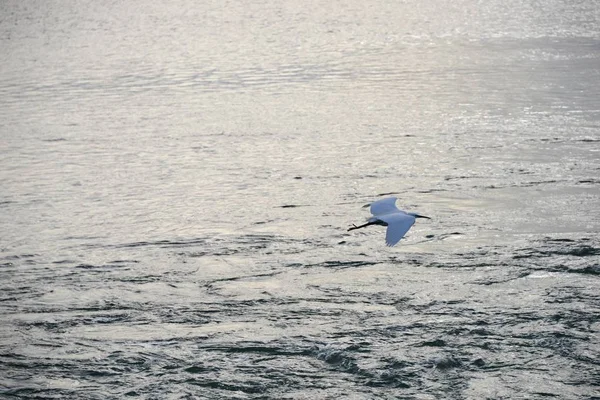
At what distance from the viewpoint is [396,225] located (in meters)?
5.35

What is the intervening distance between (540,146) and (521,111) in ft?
4.86

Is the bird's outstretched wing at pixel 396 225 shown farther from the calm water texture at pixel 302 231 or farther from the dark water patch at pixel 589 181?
the dark water patch at pixel 589 181

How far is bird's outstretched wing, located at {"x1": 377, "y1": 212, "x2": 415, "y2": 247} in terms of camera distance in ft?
17.2

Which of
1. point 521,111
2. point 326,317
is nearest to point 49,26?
point 521,111

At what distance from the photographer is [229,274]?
568 centimetres

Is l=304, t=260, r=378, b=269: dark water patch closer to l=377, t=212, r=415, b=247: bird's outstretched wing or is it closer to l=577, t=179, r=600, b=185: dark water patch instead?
l=377, t=212, r=415, b=247: bird's outstretched wing

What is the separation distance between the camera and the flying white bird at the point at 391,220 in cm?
526

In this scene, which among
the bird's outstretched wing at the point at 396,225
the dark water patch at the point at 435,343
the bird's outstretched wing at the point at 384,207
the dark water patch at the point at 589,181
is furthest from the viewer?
the dark water patch at the point at 589,181

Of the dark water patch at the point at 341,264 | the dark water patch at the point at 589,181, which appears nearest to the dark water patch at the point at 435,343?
the dark water patch at the point at 341,264

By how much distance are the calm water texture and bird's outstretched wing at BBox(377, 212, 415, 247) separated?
1.09 ft

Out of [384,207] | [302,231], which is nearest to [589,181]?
[384,207]

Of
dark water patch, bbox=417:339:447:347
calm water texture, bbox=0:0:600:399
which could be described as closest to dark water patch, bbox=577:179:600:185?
calm water texture, bbox=0:0:600:399

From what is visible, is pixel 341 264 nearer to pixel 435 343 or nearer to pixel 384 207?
pixel 384 207

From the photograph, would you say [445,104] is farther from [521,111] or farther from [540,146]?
[540,146]
